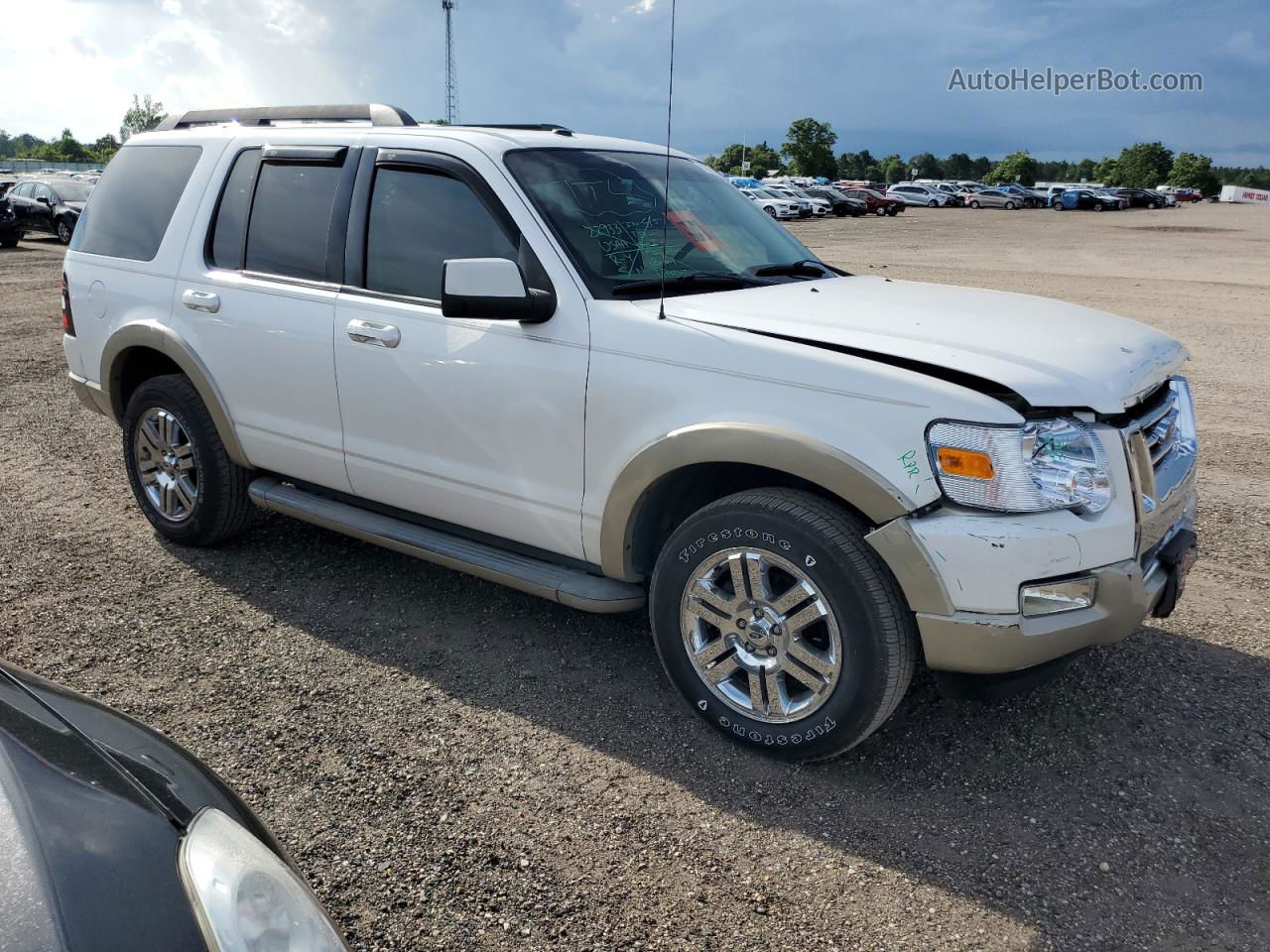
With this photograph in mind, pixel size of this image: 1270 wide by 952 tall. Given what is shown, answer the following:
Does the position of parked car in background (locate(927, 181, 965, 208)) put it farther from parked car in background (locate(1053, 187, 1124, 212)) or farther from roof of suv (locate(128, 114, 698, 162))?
roof of suv (locate(128, 114, 698, 162))

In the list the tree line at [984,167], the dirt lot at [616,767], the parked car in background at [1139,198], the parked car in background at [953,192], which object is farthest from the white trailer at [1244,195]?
the dirt lot at [616,767]

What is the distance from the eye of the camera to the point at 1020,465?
277 cm

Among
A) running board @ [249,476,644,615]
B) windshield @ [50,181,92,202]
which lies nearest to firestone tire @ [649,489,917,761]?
running board @ [249,476,644,615]

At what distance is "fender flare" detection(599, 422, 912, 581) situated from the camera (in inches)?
A: 114

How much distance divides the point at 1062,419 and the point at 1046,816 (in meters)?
1.22

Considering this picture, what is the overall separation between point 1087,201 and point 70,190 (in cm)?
5652

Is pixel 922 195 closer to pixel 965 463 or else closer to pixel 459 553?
pixel 459 553

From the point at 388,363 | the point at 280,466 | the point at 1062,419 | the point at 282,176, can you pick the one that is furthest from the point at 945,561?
the point at 282,176

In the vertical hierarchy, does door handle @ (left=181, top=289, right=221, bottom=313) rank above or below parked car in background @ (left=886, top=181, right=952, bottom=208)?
below

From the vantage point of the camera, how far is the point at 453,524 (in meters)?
4.08

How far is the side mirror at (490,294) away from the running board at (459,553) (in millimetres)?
921

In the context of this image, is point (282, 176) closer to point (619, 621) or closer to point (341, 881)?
point (619, 621)

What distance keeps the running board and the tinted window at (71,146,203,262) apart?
1.37 metres

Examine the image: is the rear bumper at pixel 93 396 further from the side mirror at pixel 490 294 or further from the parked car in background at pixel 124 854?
the parked car in background at pixel 124 854
